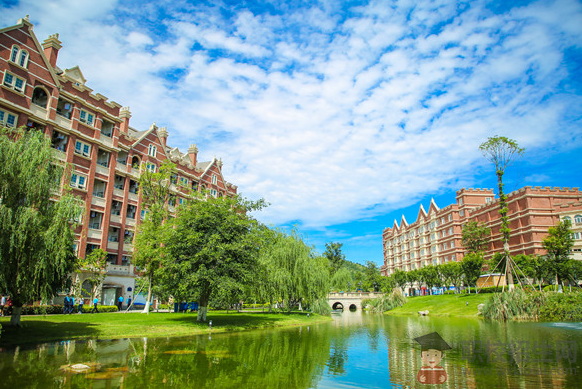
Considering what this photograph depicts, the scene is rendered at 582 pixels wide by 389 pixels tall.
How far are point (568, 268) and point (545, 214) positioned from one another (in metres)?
→ 18.7

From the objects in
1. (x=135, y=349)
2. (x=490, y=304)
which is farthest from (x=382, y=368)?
(x=490, y=304)

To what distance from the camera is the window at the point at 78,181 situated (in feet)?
122

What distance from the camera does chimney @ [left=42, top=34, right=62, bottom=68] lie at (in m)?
36.3

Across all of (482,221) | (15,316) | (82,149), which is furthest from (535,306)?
(82,149)

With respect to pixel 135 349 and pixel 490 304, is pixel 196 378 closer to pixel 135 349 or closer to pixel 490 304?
pixel 135 349

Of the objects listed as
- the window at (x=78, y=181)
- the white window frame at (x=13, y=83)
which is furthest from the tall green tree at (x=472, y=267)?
the white window frame at (x=13, y=83)

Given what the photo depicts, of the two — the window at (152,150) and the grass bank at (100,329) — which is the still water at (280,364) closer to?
the grass bank at (100,329)

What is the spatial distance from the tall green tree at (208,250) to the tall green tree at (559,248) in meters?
38.2

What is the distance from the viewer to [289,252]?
1409 inches

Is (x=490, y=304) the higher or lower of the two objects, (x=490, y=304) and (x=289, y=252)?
the lower

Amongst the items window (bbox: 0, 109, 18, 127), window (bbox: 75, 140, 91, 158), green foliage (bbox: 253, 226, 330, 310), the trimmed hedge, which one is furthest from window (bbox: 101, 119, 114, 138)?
green foliage (bbox: 253, 226, 330, 310)

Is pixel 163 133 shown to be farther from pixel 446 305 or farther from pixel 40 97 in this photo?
pixel 446 305

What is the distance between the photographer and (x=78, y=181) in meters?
37.8

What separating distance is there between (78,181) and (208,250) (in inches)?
841
